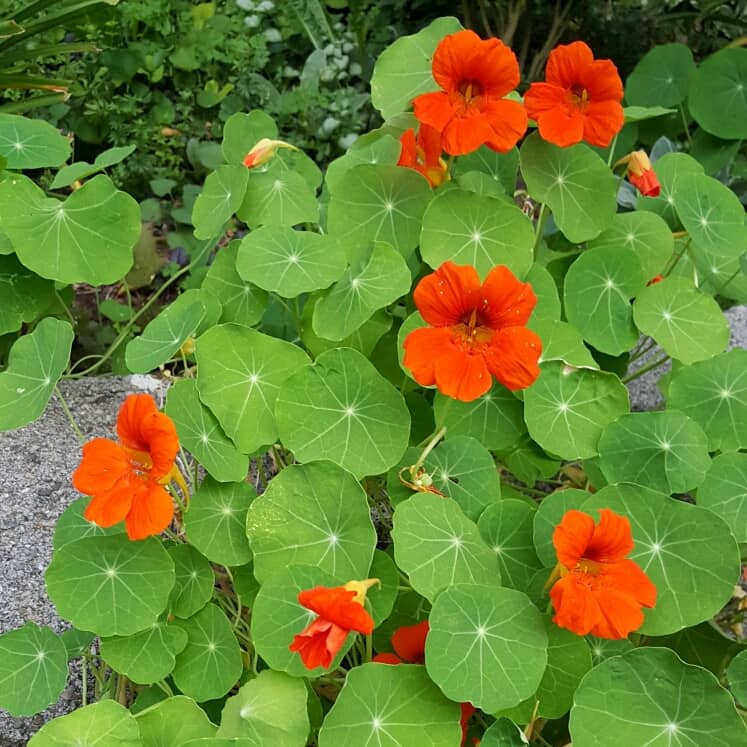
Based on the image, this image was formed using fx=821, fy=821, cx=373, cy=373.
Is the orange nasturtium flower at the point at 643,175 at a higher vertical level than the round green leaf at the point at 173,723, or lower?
higher

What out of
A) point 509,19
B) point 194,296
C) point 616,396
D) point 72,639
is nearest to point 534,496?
point 616,396

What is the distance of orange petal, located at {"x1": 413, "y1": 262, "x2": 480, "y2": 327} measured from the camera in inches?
42.1

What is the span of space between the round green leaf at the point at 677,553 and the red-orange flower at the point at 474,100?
0.56m

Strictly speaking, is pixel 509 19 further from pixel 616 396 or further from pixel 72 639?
pixel 72 639

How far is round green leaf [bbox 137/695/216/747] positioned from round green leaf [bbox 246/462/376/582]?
0.19 meters

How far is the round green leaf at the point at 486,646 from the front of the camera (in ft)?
3.35

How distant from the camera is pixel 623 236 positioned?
1.55m

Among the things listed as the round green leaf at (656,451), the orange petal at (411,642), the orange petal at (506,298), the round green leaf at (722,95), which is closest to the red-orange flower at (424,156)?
the orange petal at (506,298)

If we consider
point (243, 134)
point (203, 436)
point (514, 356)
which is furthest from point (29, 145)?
point (514, 356)

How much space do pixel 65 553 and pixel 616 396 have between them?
0.89m

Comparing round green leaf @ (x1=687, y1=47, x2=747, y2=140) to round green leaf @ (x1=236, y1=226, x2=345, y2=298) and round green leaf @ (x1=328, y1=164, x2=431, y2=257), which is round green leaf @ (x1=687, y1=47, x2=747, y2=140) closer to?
round green leaf @ (x1=328, y1=164, x2=431, y2=257)

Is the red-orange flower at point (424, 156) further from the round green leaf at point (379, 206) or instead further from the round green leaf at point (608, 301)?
the round green leaf at point (608, 301)

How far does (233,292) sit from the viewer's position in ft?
4.86

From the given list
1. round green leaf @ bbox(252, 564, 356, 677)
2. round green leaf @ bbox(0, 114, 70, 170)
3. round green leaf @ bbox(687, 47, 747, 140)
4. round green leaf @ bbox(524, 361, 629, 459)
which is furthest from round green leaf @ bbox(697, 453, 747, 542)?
round green leaf @ bbox(0, 114, 70, 170)
